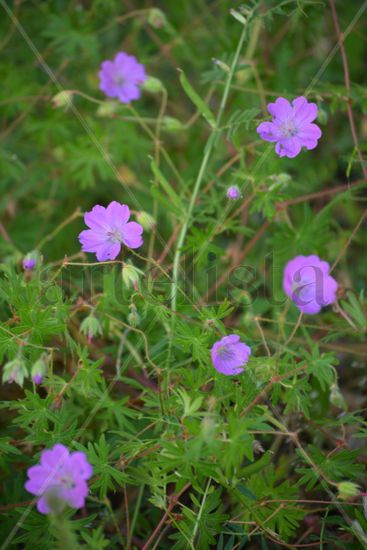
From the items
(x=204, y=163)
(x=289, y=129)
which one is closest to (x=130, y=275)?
(x=204, y=163)

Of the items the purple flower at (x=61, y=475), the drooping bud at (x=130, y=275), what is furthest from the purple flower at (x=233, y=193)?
the purple flower at (x=61, y=475)

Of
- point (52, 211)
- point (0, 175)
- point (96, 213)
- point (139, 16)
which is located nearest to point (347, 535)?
point (96, 213)

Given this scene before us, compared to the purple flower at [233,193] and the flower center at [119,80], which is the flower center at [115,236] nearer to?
the purple flower at [233,193]

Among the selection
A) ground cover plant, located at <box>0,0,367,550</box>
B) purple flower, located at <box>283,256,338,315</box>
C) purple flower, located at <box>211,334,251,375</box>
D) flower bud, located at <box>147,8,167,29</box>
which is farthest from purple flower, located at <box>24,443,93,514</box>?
flower bud, located at <box>147,8,167,29</box>

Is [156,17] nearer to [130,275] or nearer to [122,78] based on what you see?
[122,78]

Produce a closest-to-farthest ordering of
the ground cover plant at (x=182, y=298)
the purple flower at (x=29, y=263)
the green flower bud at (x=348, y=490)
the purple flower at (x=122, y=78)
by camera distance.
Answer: the green flower bud at (x=348, y=490) < the ground cover plant at (x=182, y=298) < the purple flower at (x=29, y=263) < the purple flower at (x=122, y=78)

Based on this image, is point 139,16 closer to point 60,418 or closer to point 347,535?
point 60,418
